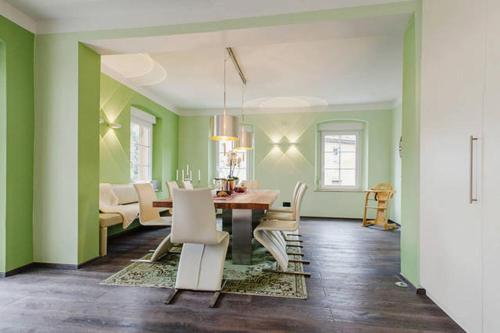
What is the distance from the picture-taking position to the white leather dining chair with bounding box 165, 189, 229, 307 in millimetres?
2115

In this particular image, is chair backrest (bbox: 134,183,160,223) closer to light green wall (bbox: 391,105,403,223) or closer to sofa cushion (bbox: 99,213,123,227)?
sofa cushion (bbox: 99,213,123,227)

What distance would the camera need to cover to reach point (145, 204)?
3.16 meters

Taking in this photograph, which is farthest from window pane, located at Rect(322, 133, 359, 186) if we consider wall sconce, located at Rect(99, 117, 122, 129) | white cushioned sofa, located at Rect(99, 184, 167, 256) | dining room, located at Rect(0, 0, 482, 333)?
wall sconce, located at Rect(99, 117, 122, 129)

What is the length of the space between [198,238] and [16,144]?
2135 millimetres

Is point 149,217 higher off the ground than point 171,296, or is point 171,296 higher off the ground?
point 149,217

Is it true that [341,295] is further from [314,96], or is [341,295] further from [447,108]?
[314,96]

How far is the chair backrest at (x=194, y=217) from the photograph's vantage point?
211 centimetres

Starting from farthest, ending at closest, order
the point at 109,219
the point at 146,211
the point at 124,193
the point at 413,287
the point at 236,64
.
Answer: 1. the point at 124,193
2. the point at 236,64
3. the point at 109,219
4. the point at 146,211
5. the point at 413,287

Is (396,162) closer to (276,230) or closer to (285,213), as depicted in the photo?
(285,213)

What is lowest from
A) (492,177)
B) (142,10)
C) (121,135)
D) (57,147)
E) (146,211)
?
(146,211)

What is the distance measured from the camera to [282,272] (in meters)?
2.70

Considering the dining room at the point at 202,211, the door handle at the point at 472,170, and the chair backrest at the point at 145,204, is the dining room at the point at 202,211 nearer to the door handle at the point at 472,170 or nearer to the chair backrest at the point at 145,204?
the chair backrest at the point at 145,204

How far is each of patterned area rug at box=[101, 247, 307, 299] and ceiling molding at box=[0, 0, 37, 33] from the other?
→ 106 inches

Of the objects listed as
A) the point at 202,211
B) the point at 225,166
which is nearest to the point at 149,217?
the point at 202,211
